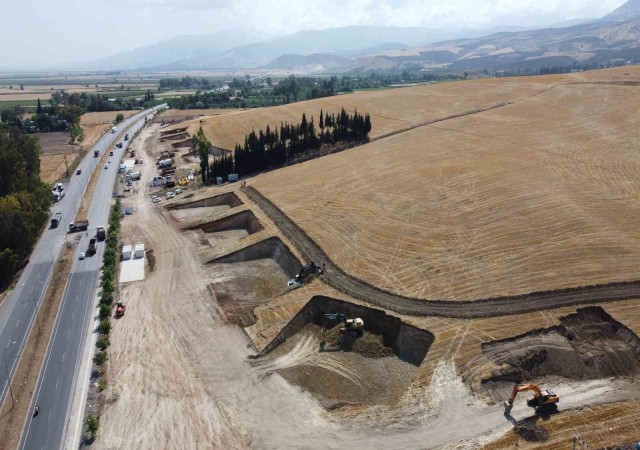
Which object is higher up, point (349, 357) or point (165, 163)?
point (165, 163)

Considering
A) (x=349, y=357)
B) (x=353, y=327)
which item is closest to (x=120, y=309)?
(x=353, y=327)

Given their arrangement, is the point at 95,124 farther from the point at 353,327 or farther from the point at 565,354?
the point at 565,354

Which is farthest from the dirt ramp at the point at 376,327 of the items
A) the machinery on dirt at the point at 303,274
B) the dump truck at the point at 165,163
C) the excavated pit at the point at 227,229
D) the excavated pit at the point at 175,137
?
the excavated pit at the point at 175,137

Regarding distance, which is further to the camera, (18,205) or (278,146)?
(278,146)

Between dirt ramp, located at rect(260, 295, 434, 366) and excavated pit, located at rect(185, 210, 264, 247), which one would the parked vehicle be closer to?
excavated pit, located at rect(185, 210, 264, 247)

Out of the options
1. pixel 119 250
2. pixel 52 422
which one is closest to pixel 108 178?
pixel 119 250

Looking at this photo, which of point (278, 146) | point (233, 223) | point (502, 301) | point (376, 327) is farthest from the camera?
point (278, 146)
